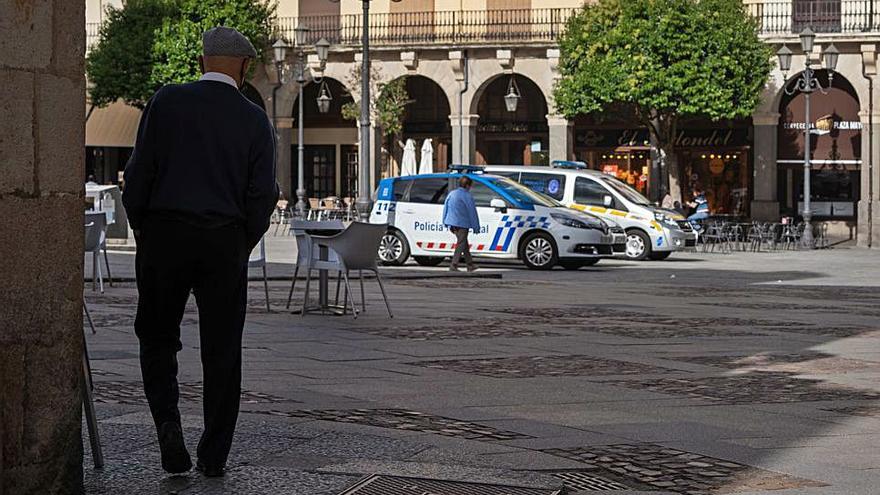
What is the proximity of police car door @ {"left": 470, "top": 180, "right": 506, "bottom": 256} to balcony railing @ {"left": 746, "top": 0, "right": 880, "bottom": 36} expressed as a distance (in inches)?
770

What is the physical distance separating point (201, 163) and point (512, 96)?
39.1m

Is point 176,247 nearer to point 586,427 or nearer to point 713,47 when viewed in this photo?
point 586,427

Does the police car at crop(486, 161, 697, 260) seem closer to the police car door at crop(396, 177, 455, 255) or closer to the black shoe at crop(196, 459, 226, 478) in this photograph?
the police car door at crop(396, 177, 455, 255)

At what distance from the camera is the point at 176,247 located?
6359mm

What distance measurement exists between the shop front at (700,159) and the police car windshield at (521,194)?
59.5 feet

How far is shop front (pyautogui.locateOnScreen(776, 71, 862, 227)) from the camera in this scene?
45.4 metres

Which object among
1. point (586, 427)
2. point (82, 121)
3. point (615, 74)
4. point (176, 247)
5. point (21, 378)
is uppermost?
point (615, 74)

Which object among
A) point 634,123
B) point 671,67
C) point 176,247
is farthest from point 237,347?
point 634,123

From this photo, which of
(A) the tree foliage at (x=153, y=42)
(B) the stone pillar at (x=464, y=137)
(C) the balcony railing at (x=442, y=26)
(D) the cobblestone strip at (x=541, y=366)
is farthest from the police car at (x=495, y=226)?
(A) the tree foliage at (x=153, y=42)

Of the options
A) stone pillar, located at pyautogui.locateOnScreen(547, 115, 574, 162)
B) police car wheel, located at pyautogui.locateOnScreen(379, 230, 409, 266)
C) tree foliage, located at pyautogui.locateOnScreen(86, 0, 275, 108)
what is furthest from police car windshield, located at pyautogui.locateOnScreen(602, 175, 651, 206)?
tree foliage, located at pyautogui.locateOnScreen(86, 0, 275, 108)

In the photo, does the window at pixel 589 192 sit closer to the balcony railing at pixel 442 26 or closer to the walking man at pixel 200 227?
the balcony railing at pixel 442 26

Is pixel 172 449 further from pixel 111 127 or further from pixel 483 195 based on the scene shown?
pixel 111 127

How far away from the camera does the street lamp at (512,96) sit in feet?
149

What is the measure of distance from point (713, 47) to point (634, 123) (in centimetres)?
558
